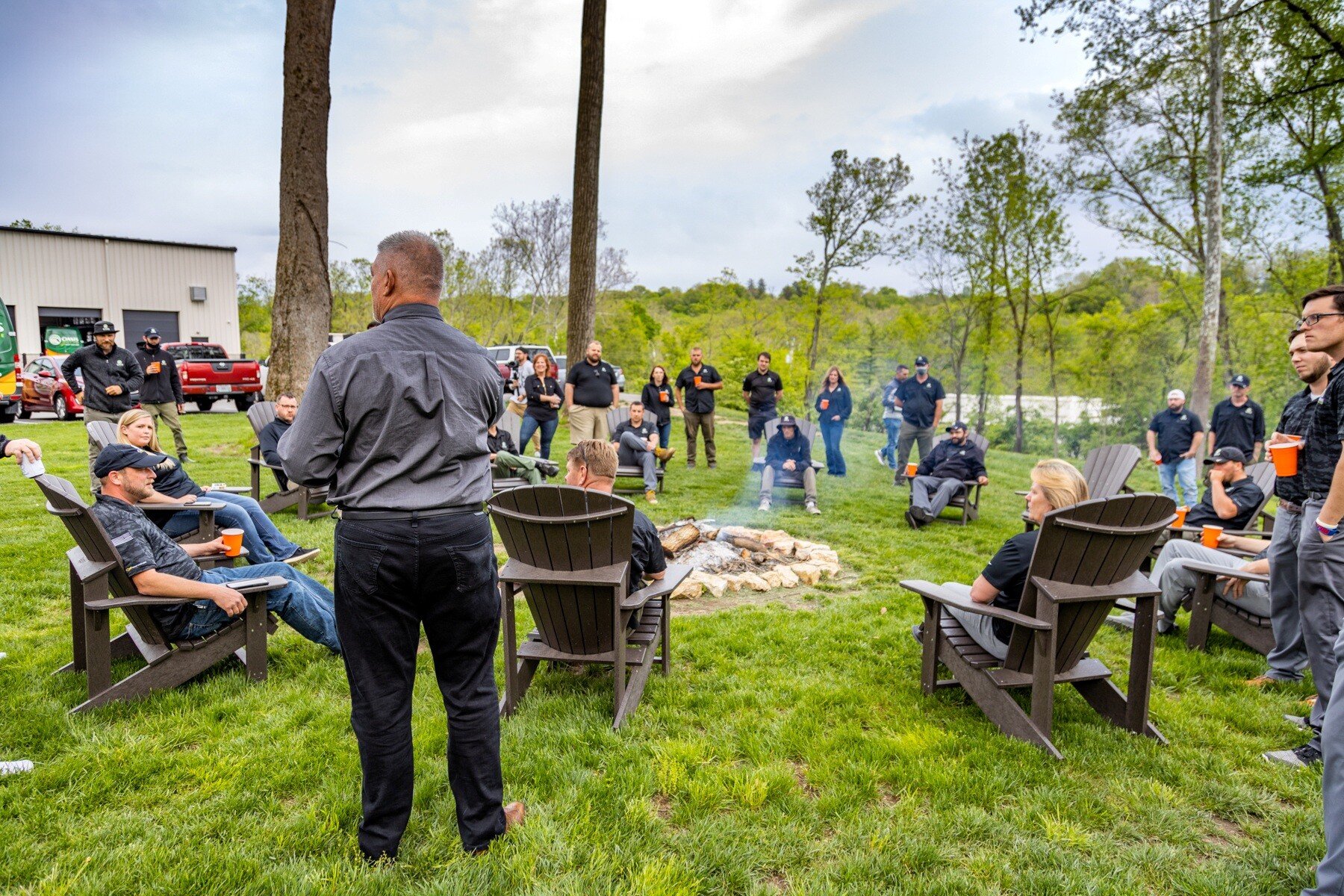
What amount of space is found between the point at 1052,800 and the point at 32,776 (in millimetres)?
3640

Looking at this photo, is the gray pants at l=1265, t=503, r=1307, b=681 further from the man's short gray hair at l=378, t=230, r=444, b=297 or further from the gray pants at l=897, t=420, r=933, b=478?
the gray pants at l=897, t=420, r=933, b=478

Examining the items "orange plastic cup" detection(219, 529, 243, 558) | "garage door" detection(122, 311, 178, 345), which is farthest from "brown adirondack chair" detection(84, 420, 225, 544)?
"garage door" detection(122, 311, 178, 345)

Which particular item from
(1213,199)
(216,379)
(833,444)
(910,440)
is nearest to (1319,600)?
(910,440)

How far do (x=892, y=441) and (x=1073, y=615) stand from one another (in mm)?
9774

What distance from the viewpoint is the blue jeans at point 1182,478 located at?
866 centimetres

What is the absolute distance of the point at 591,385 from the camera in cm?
939

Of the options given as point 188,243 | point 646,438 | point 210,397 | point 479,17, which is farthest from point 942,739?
point 188,243

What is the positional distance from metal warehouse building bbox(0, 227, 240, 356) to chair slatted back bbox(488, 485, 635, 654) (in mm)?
26312

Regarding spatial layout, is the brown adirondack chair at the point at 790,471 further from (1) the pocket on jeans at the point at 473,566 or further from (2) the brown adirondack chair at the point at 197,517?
(1) the pocket on jeans at the point at 473,566

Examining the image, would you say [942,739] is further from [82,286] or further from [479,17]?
[82,286]

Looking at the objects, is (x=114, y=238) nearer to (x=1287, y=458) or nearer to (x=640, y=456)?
(x=640, y=456)

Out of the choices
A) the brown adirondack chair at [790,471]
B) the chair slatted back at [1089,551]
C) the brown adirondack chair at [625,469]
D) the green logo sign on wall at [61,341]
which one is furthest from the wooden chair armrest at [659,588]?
the green logo sign on wall at [61,341]

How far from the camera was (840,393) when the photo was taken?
10797mm

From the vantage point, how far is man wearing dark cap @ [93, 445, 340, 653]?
315 centimetres
